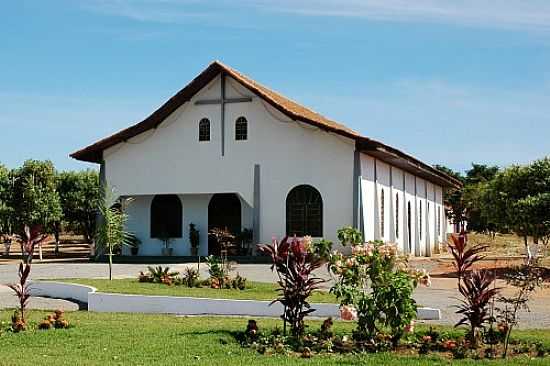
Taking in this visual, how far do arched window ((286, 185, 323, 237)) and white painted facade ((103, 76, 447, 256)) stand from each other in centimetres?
22

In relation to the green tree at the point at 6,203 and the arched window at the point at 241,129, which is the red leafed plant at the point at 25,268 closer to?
the arched window at the point at 241,129

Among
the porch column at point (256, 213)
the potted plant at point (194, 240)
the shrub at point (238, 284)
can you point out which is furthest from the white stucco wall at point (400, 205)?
the shrub at point (238, 284)

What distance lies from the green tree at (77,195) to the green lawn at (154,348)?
34188mm

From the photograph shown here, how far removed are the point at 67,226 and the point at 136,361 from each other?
42543mm

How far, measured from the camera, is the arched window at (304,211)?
32844 millimetres

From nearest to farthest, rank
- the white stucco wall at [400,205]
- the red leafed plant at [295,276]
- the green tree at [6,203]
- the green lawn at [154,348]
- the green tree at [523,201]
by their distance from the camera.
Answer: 1. the green lawn at [154,348]
2. the red leafed plant at [295,276]
3. the green tree at [523,201]
4. the white stucco wall at [400,205]
5. the green tree at [6,203]

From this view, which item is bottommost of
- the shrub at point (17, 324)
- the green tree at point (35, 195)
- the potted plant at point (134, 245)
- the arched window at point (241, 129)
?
the shrub at point (17, 324)

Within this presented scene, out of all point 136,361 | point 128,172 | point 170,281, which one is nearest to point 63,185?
point 128,172

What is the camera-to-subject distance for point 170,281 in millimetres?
20781

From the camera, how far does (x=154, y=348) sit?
11070mm

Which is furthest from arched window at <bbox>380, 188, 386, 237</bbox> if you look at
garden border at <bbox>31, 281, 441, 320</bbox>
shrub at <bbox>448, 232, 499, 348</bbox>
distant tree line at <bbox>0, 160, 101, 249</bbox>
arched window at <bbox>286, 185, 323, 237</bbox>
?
shrub at <bbox>448, 232, 499, 348</bbox>

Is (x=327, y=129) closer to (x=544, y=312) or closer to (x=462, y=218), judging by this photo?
(x=544, y=312)

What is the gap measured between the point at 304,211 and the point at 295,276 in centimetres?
2098

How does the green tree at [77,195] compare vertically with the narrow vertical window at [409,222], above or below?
above
